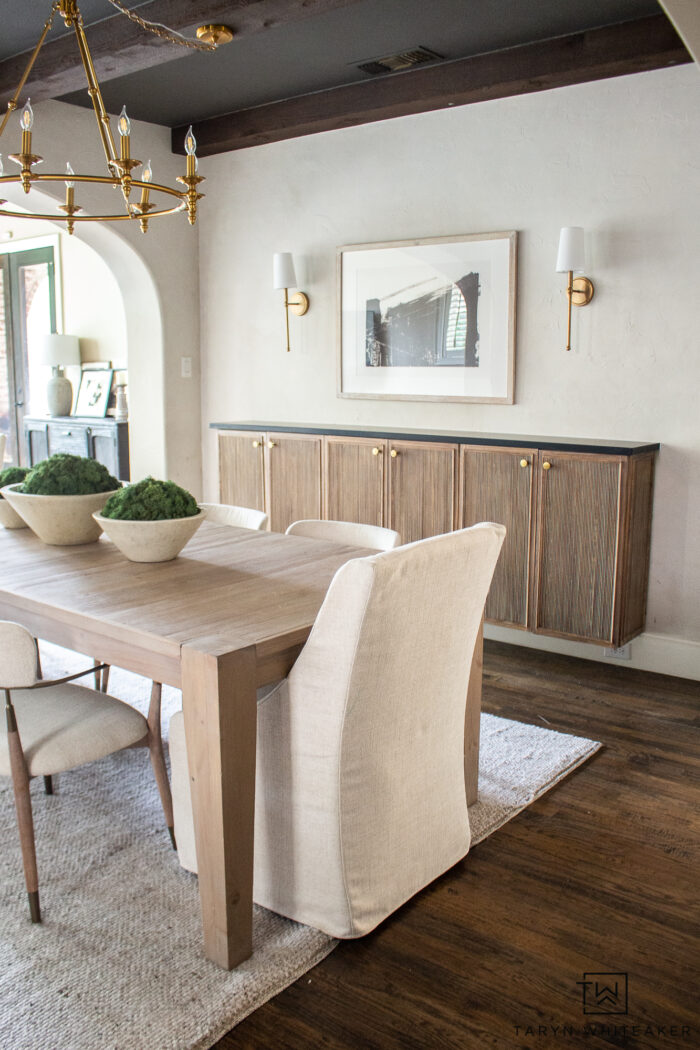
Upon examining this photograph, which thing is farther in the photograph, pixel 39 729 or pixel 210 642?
pixel 39 729

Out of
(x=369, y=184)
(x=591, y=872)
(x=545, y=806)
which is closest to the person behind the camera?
(x=591, y=872)

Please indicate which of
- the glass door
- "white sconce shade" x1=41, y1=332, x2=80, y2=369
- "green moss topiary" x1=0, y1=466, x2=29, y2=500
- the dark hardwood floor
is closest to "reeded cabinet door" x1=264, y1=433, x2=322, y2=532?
"green moss topiary" x1=0, y1=466, x2=29, y2=500

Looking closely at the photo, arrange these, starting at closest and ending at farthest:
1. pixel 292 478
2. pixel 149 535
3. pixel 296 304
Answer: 1. pixel 149 535
2. pixel 292 478
3. pixel 296 304

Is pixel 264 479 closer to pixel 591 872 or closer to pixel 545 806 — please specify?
pixel 545 806

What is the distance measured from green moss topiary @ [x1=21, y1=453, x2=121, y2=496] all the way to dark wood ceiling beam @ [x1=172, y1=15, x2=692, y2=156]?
2.46 metres

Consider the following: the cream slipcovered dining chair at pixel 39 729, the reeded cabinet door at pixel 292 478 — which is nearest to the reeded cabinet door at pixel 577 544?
the reeded cabinet door at pixel 292 478

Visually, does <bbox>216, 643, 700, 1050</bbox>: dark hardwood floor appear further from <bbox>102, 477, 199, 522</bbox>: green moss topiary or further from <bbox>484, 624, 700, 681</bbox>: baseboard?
<bbox>102, 477, 199, 522</bbox>: green moss topiary

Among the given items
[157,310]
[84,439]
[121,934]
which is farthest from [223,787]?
[84,439]

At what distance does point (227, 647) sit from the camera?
179 centimetres

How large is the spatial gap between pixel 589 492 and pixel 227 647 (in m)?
2.20

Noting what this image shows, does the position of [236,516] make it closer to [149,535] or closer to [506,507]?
[149,535]

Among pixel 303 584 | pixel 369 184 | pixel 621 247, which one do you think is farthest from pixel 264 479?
pixel 303 584

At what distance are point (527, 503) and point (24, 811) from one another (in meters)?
2.38

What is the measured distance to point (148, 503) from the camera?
2.49 metres
